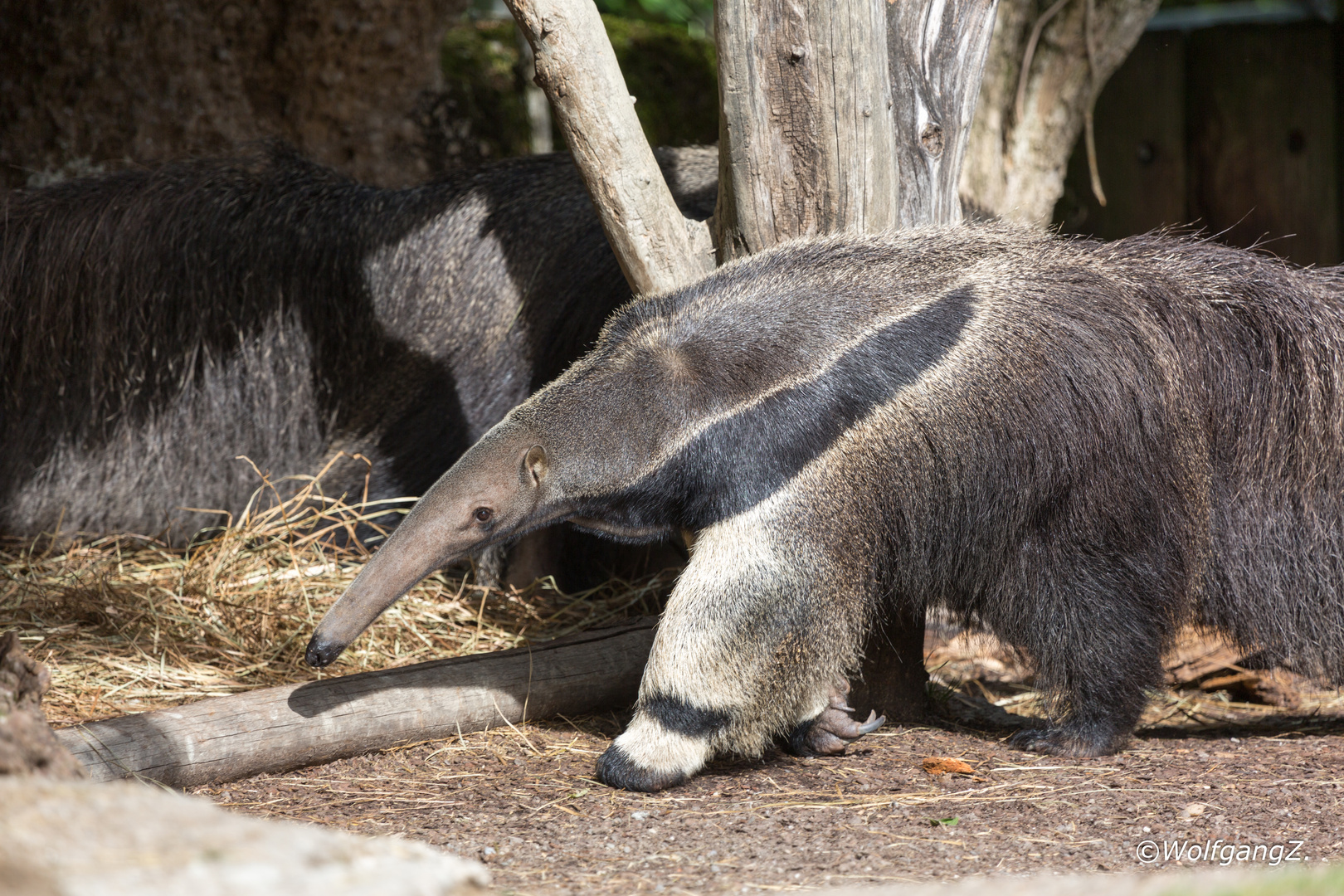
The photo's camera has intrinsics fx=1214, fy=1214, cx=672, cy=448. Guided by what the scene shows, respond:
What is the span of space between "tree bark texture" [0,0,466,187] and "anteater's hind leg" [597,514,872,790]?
384cm

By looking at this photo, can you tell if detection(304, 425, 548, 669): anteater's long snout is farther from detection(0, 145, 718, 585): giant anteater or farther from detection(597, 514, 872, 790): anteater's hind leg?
detection(0, 145, 718, 585): giant anteater

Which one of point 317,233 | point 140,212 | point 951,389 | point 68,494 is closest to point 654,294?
point 951,389

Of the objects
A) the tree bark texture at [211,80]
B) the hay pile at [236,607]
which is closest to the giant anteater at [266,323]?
the hay pile at [236,607]

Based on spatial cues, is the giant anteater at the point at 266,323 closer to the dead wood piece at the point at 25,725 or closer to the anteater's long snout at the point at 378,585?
the anteater's long snout at the point at 378,585

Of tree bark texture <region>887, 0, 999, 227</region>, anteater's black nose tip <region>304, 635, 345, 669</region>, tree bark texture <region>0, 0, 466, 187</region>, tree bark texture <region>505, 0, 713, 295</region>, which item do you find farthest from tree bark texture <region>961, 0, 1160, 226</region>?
anteater's black nose tip <region>304, 635, 345, 669</region>

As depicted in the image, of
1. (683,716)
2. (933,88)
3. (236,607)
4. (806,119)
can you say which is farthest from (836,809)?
(236,607)

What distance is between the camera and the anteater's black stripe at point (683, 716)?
11.3 ft

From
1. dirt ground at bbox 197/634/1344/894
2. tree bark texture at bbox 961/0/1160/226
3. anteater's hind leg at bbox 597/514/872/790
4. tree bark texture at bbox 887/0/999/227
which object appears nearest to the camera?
dirt ground at bbox 197/634/1344/894

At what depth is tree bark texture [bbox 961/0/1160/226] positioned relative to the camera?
6270 millimetres

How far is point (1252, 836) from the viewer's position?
3.02 metres

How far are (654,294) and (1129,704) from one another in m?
1.97

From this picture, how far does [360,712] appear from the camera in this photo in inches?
144

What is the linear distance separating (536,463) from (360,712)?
930 mm

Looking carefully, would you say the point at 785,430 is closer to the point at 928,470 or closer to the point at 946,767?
the point at 928,470
